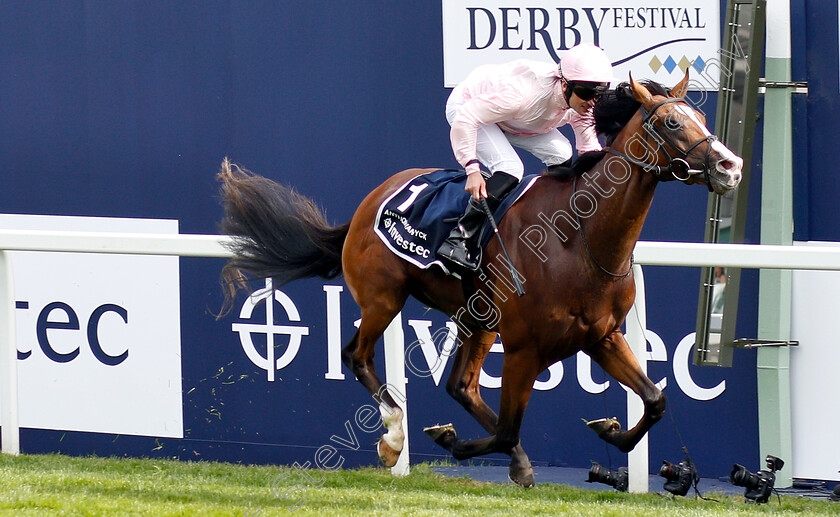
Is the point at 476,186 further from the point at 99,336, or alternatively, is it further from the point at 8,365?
the point at 99,336

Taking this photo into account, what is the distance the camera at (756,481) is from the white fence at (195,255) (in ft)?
1.09

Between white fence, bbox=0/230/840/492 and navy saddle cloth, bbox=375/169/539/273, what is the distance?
1.77 feet

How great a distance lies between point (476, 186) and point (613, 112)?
0.51m

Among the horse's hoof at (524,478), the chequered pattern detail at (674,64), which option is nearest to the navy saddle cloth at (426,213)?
the horse's hoof at (524,478)

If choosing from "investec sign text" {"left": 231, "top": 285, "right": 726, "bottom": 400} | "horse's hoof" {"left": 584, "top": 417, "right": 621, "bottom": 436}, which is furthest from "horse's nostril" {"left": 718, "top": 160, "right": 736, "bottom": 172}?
"investec sign text" {"left": 231, "top": 285, "right": 726, "bottom": 400}

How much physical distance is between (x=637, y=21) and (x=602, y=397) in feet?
5.36

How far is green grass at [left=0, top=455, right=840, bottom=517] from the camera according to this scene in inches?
150

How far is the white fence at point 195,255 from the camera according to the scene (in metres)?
4.30

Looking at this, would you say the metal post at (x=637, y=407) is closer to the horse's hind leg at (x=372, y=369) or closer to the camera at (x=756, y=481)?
the camera at (x=756, y=481)

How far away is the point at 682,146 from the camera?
3588 millimetres

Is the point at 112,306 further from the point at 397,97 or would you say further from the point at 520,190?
the point at 520,190

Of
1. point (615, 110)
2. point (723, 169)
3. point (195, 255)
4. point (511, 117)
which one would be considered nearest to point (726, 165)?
point (723, 169)

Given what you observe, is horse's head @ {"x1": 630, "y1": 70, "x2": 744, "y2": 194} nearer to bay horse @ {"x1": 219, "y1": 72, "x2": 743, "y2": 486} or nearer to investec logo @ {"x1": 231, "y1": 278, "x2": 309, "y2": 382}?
bay horse @ {"x1": 219, "y1": 72, "x2": 743, "y2": 486}

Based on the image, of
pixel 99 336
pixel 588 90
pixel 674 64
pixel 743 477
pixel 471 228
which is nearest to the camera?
pixel 588 90
